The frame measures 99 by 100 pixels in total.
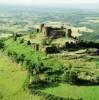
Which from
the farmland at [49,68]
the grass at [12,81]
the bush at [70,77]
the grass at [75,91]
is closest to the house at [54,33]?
the farmland at [49,68]

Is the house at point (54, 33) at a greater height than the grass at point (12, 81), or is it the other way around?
the house at point (54, 33)

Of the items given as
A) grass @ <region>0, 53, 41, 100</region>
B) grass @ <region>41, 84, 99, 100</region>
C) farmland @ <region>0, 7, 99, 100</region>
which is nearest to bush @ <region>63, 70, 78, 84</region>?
farmland @ <region>0, 7, 99, 100</region>

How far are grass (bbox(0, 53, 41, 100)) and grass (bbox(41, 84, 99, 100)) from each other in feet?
22.5

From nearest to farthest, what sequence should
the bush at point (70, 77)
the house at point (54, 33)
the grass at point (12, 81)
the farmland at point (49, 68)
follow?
the grass at point (12, 81) → the farmland at point (49, 68) → the bush at point (70, 77) → the house at point (54, 33)

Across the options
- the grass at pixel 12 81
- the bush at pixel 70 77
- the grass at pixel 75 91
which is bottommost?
the grass at pixel 12 81

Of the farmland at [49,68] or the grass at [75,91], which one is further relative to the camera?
the farmland at [49,68]

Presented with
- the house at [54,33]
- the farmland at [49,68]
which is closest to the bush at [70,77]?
the farmland at [49,68]

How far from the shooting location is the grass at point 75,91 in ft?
296

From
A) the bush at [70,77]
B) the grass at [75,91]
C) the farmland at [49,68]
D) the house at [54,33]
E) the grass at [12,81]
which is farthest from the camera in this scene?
the house at [54,33]

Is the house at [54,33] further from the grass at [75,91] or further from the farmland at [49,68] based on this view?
the grass at [75,91]

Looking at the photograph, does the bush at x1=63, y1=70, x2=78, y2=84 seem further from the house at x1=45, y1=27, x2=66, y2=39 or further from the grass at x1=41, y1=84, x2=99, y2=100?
the house at x1=45, y1=27, x2=66, y2=39

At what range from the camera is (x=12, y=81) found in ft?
342

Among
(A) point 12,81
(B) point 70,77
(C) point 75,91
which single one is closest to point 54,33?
(A) point 12,81

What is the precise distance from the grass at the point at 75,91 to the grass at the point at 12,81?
6.86 m
